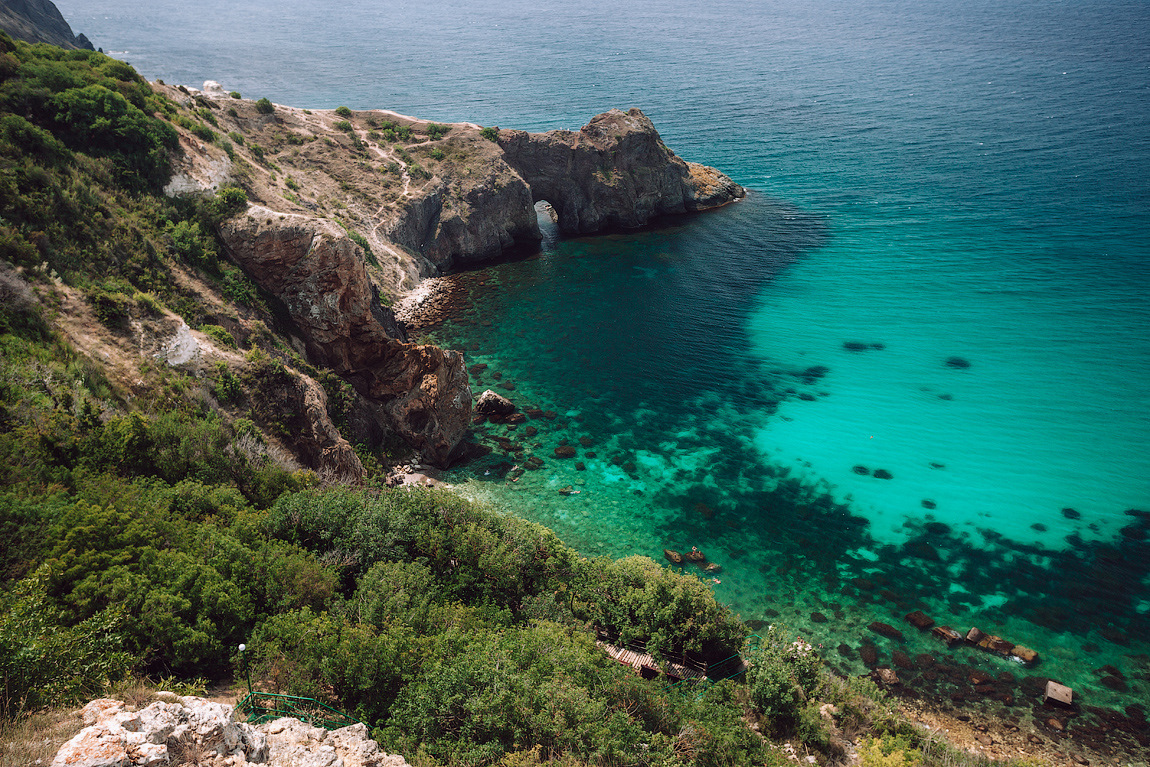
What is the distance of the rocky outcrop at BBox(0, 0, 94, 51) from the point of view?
9831 centimetres

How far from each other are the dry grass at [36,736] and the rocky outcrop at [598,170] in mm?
75426

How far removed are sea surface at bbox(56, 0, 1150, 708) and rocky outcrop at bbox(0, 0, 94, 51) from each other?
91.0 m

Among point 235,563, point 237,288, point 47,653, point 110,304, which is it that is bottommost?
point 235,563

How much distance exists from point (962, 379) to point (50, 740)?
5864 centimetres

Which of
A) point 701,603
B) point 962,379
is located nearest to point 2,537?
point 701,603

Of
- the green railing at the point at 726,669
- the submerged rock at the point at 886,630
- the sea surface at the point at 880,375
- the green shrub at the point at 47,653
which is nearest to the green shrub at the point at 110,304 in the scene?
the green shrub at the point at 47,653

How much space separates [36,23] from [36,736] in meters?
158

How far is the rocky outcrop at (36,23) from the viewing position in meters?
98.3

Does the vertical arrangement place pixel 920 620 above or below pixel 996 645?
above

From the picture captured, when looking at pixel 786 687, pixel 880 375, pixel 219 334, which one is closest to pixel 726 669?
pixel 786 687

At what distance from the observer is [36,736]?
388 inches

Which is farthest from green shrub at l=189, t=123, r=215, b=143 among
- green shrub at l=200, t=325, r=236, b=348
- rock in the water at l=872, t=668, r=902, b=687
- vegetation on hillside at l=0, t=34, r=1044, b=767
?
rock in the water at l=872, t=668, r=902, b=687

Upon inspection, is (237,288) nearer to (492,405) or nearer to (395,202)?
(492,405)

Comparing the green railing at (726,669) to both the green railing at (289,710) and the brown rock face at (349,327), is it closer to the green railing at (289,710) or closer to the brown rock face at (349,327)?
the green railing at (289,710)
